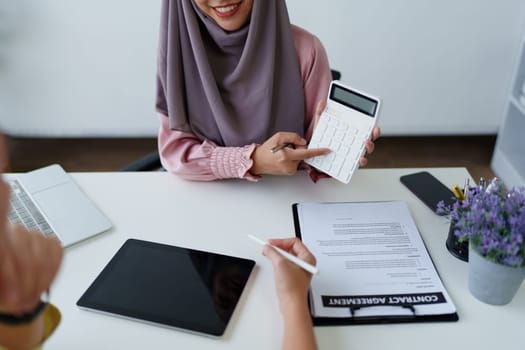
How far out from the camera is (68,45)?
228 cm

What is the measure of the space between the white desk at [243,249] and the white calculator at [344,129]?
0.10 meters

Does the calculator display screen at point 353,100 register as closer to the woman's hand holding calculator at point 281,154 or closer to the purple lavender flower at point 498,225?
the woman's hand holding calculator at point 281,154

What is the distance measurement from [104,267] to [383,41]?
179 cm

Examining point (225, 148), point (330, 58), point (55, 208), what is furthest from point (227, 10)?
point (330, 58)

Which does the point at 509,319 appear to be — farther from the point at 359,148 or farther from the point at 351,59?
the point at 351,59

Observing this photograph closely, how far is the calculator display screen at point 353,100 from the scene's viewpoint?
99cm

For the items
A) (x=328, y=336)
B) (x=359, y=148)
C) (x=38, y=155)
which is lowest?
(x=38, y=155)

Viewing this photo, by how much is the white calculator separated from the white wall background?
129cm

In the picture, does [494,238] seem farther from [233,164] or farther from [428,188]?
[233,164]

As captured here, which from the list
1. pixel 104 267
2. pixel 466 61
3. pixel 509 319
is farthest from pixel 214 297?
pixel 466 61

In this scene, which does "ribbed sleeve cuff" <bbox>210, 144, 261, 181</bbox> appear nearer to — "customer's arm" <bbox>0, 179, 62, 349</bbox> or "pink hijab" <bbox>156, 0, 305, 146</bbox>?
"pink hijab" <bbox>156, 0, 305, 146</bbox>

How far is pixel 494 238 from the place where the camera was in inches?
29.5

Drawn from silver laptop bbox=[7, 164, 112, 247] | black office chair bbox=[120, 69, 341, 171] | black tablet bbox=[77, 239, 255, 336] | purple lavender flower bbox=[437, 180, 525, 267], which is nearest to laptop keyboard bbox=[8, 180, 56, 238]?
silver laptop bbox=[7, 164, 112, 247]

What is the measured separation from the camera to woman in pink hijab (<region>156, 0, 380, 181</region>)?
1.13 meters
